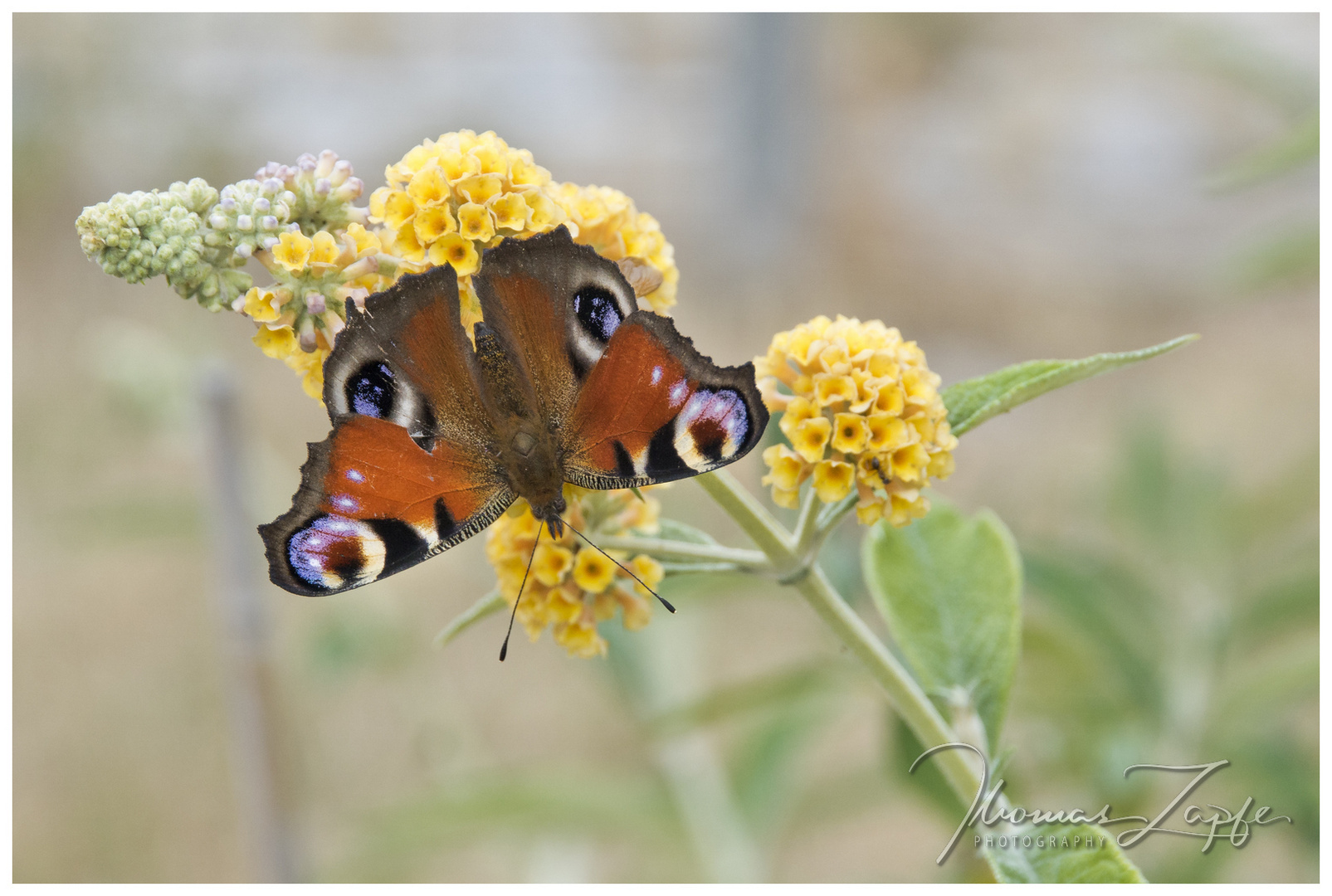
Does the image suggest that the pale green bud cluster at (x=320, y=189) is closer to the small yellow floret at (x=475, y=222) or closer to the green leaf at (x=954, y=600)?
the small yellow floret at (x=475, y=222)

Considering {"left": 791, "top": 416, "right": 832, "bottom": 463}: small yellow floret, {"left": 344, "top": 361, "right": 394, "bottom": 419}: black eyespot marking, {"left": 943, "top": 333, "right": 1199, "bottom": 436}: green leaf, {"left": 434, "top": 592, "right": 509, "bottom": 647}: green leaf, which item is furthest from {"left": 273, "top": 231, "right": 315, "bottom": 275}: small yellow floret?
{"left": 943, "top": 333, "right": 1199, "bottom": 436}: green leaf

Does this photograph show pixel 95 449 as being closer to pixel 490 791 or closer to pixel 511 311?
pixel 490 791

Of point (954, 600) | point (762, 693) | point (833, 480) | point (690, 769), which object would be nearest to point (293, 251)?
point (833, 480)

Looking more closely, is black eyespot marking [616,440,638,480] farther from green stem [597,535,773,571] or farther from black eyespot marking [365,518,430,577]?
black eyespot marking [365,518,430,577]

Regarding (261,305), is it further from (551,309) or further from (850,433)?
(850,433)

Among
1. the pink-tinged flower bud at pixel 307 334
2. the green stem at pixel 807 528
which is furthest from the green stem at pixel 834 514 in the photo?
the pink-tinged flower bud at pixel 307 334
